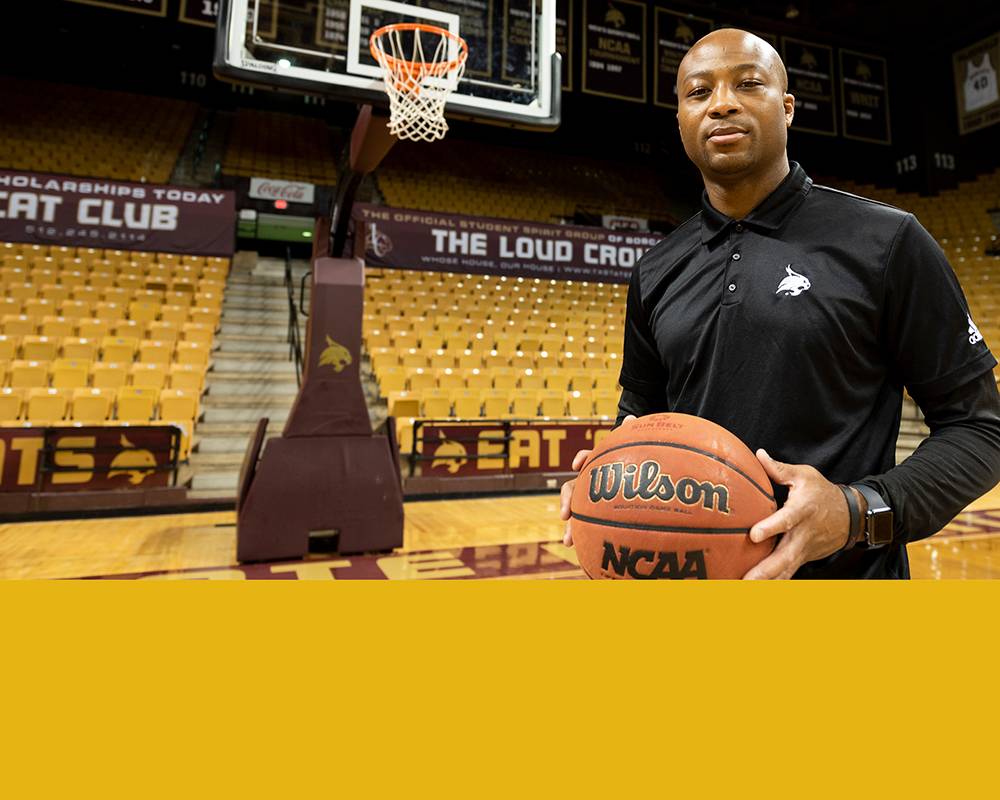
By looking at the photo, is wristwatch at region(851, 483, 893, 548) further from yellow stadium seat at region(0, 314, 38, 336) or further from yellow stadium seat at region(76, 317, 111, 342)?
yellow stadium seat at region(0, 314, 38, 336)

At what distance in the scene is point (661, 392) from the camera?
4.15 ft

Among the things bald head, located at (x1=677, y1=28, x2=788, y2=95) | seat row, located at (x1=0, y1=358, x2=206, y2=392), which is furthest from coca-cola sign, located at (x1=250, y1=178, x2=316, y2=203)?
bald head, located at (x1=677, y1=28, x2=788, y2=95)

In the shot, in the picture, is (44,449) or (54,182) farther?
(54,182)

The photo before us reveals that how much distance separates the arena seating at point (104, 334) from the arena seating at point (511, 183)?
204 inches

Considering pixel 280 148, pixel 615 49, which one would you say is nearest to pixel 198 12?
pixel 280 148

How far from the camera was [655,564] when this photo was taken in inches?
30.1

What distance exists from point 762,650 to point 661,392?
881 millimetres

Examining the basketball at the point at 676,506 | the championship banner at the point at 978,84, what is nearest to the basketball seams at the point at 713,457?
the basketball at the point at 676,506

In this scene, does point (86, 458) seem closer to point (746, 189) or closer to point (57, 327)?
point (57, 327)

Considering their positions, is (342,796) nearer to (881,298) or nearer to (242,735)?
(242,735)

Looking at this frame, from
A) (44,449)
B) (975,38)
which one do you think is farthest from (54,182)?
Result: (975,38)

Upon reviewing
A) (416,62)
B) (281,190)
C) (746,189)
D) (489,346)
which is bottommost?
(746,189)

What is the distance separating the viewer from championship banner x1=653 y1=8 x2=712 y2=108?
1029cm

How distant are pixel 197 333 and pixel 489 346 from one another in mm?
3338
